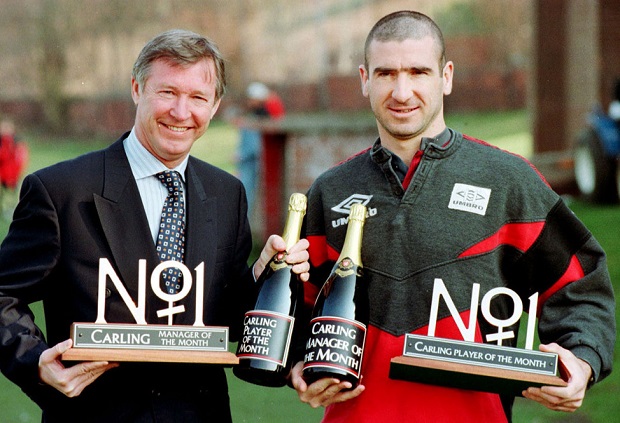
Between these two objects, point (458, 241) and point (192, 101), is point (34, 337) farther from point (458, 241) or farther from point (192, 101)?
point (458, 241)

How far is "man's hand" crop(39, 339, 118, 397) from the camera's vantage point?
2605 millimetres

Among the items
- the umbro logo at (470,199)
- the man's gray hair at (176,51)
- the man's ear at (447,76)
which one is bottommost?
the umbro logo at (470,199)

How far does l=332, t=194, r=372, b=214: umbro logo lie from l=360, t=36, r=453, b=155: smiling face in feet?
0.75

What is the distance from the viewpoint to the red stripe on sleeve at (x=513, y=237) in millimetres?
2877

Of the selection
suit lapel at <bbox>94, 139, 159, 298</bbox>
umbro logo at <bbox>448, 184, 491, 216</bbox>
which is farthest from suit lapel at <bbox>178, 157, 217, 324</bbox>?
umbro logo at <bbox>448, 184, 491, 216</bbox>

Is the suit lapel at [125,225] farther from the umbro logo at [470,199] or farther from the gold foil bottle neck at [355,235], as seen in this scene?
the umbro logo at [470,199]

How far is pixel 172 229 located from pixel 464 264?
0.95m

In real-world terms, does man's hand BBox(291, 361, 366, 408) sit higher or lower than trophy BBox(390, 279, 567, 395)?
lower

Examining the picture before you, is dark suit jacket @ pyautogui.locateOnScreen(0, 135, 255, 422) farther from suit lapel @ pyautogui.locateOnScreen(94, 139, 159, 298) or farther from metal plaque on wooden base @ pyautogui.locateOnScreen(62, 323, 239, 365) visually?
metal plaque on wooden base @ pyautogui.locateOnScreen(62, 323, 239, 365)

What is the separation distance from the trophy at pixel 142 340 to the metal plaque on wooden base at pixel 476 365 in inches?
20.2

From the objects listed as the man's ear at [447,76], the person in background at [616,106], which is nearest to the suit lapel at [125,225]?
the man's ear at [447,76]

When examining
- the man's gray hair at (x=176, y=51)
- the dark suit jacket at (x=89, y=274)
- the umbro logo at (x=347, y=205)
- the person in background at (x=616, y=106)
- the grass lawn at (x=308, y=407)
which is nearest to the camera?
the dark suit jacket at (x=89, y=274)

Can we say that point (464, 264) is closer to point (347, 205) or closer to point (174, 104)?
point (347, 205)

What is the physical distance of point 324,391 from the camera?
2.75m
